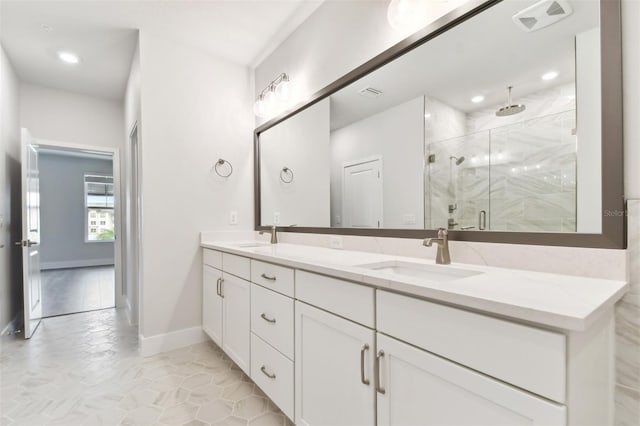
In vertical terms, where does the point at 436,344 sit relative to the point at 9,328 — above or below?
above

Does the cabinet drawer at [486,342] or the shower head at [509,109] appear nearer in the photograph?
the cabinet drawer at [486,342]

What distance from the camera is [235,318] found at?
6.36ft

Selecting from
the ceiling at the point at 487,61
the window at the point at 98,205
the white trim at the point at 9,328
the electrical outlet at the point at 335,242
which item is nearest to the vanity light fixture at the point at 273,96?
the ceiling at the point at 487,61

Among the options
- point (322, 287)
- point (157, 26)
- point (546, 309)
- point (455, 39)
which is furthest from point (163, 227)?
point (546, 309)

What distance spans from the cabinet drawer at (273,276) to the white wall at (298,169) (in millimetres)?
632

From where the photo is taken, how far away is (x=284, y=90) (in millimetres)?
2428

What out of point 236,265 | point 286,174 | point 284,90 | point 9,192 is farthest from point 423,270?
point 9,192

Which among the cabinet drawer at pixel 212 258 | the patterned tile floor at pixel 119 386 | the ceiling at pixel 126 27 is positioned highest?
the ceiling at pixel 126 27

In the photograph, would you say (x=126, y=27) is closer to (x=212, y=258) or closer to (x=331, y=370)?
(x=212, y=258)

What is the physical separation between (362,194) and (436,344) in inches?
44.0

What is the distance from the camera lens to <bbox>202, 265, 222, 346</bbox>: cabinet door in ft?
7.25

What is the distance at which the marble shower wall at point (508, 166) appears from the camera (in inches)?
40.4

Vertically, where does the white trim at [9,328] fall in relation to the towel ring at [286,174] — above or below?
below

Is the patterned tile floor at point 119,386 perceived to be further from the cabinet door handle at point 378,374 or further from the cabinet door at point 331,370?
the cabinet door handle at point 378,374
